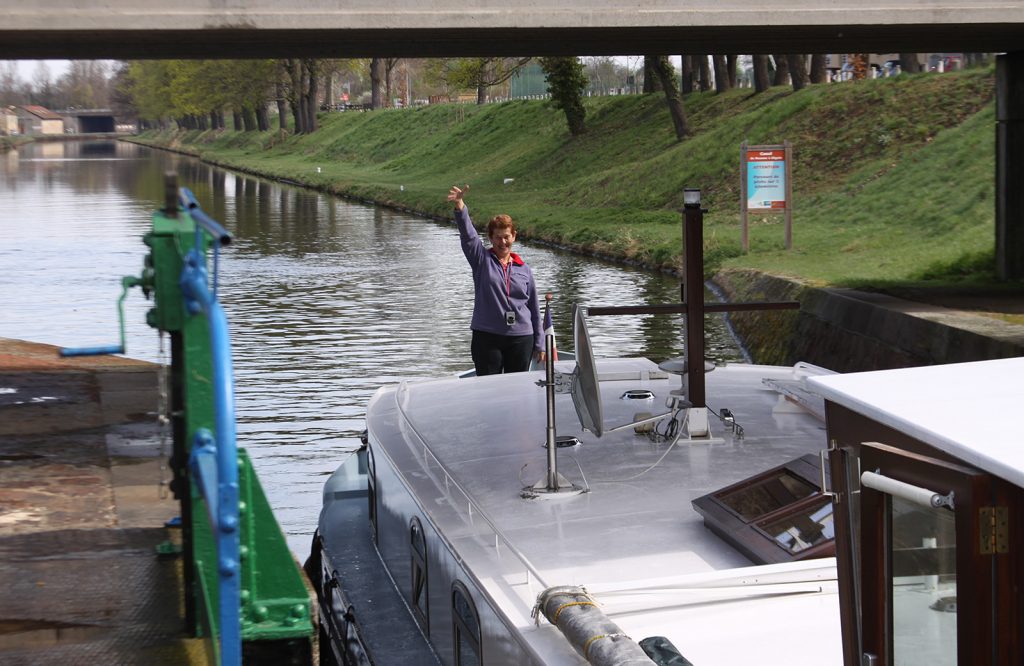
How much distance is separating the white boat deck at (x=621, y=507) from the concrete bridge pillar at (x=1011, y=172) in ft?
36.7

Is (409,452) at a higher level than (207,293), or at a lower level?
lower

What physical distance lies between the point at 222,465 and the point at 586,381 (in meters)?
3.18

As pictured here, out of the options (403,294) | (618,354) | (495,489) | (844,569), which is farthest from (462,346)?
(844,569)

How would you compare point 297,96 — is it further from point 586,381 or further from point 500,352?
point 586,381

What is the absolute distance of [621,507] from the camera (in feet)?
20.8

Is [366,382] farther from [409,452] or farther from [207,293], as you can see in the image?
[207,293]

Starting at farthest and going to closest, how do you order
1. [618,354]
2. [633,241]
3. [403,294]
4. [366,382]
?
1. [633,241]
2. [403,294]
3. [618,354]
4. [366,382]

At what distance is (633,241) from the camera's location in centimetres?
3062

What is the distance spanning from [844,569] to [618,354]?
1607 centimetres

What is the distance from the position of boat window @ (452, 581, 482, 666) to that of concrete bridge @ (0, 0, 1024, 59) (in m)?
9.87

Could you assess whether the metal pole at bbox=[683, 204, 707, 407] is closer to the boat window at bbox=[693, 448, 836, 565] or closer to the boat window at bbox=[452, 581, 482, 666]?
the boat window at bbox=[693, 448, 836, 565]

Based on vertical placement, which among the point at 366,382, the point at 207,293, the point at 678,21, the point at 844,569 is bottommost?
the point at 366,382

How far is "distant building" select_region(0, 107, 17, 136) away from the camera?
6954 inches

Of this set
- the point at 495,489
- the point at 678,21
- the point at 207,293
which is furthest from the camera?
the point at 678,21
